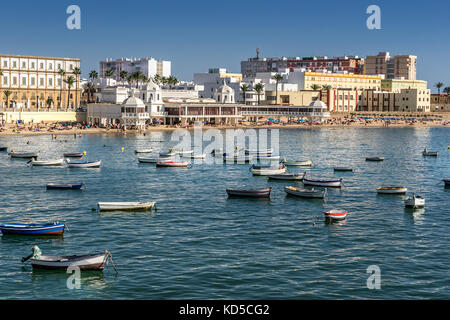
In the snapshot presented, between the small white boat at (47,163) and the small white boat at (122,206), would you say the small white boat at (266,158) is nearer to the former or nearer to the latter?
the small white boat at (47,163)

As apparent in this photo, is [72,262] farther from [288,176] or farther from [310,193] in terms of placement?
[288,176]

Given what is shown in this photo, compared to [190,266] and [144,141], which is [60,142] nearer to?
[144,141]

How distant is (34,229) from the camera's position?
50.6 meters

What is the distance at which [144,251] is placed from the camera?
153 ft

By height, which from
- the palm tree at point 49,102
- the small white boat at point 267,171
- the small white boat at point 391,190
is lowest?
the small white boat at point 391,190

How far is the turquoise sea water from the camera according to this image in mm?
38344

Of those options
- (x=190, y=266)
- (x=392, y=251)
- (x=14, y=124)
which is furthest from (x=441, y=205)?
(x=14, y=124)

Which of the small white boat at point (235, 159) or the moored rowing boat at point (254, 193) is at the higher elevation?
the small white boat at point (235, 159)

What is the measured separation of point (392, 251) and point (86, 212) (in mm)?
32382

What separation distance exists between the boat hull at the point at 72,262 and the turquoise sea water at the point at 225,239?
1.76ft

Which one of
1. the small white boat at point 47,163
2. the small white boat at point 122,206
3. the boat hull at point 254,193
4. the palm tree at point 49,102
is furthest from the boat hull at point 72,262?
the palm tree at point 49,102

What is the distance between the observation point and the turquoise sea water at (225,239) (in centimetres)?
3834

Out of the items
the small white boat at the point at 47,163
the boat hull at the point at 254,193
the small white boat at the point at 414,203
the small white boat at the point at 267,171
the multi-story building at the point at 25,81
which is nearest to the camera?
the small white boat at the point at 414,203

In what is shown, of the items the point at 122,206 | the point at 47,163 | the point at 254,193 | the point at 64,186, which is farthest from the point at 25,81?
the point at 122,206
